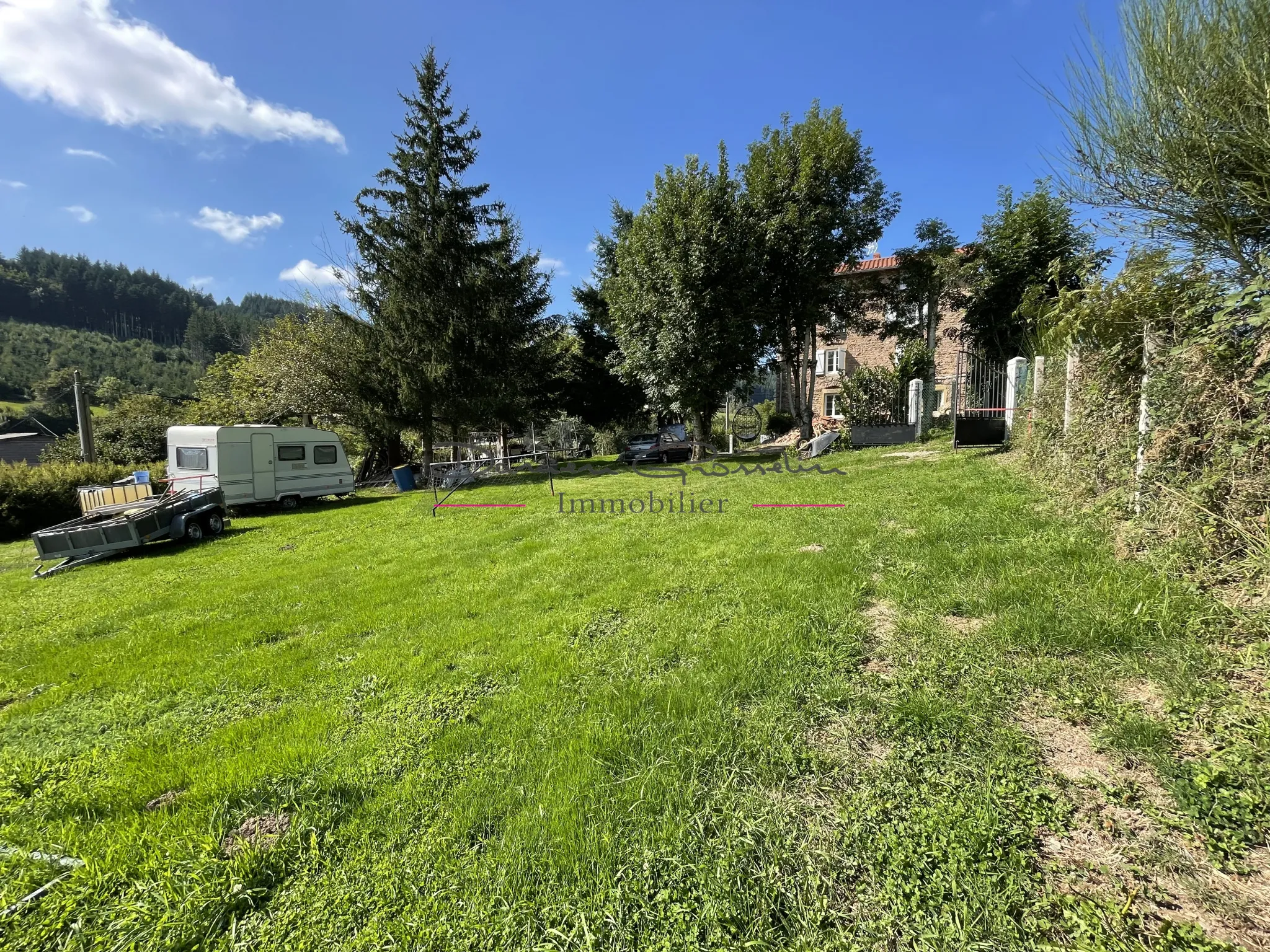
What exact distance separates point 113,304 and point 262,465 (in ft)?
415

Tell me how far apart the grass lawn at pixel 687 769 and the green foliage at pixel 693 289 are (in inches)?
476

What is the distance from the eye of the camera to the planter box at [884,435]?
1420cm

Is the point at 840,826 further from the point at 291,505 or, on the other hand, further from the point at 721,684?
the point at 291,505

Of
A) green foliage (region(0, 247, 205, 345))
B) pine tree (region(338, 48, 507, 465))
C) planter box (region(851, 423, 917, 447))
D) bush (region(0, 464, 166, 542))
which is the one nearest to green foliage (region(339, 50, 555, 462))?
pine tree (region(338, 48, 507, 465))

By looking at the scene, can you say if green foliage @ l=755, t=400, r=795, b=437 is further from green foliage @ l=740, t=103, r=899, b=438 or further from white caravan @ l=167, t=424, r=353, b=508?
white caravan @ l=167, t=424, r=353, b=508

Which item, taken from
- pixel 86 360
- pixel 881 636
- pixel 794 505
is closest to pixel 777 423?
pixel 794 505

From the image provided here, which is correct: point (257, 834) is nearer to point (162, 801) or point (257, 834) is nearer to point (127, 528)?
point (162, 801)

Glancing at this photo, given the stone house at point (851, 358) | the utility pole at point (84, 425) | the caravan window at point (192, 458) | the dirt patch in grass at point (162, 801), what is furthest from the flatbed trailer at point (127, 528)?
the stone house at point (851, 358)

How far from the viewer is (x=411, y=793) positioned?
2119 mm

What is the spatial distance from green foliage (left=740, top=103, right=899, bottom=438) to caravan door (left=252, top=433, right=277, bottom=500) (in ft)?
49.6

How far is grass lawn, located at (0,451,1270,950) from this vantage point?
5.01ft

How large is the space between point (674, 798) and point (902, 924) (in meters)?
0.83

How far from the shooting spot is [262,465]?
13.0m

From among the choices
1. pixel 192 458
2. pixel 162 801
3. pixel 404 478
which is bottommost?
pixel 162 801
